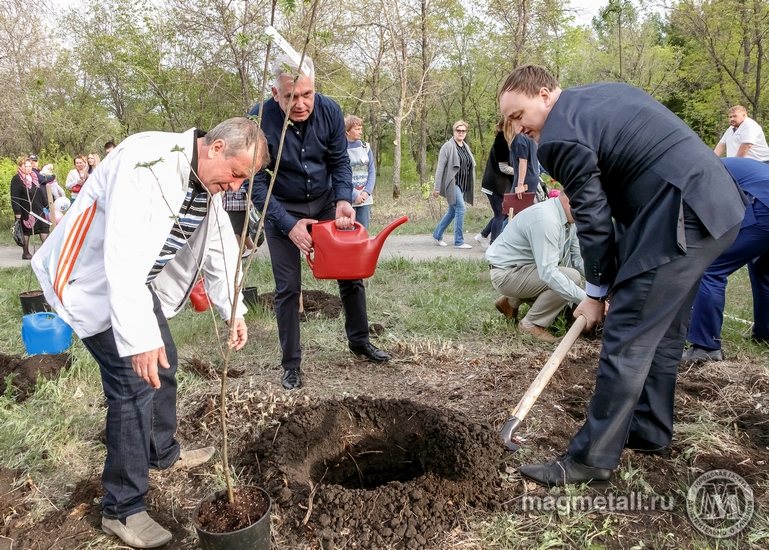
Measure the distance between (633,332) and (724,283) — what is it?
1783 mm

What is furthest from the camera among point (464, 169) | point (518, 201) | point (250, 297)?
point (464, 169)

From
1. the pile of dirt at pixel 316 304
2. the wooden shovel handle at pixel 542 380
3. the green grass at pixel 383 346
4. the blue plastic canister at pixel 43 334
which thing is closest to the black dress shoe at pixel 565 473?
the green grass at pixel 383 346

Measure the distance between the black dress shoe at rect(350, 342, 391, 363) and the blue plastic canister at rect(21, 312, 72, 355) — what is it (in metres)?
2.22

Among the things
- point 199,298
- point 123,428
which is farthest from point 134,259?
point 199,298

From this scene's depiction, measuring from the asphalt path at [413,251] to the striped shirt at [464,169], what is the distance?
97cm

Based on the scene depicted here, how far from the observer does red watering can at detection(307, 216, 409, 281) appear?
11.6 feet

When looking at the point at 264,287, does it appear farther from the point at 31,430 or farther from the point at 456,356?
the point at 31,430

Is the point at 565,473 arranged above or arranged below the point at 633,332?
below

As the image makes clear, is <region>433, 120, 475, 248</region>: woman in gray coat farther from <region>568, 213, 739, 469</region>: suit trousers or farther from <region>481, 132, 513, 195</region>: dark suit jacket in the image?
<region>568, 213, 739, 469</region>: suit trousers

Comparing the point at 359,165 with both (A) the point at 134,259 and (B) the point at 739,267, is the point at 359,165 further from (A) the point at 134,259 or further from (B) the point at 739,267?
(A) the point at 134,259

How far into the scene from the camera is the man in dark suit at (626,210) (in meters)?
2.20

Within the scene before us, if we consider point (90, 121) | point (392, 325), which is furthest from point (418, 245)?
point (90, 121)

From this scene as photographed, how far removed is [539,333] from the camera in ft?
14.1

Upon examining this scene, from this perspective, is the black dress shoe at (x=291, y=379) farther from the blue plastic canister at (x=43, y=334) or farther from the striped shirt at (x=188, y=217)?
the blue plastic canister at (x=43, y=334)
